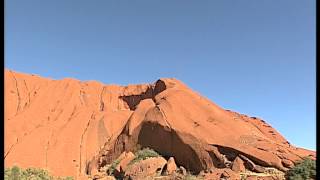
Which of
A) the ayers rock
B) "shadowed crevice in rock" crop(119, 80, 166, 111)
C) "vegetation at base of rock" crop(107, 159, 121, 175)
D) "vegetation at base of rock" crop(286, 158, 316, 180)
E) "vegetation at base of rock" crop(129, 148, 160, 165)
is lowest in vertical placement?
"vegetation at base of rock" crop(286, 158, 316, 180)

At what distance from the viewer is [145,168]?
95.5 feet

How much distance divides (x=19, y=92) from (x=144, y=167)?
25.3m

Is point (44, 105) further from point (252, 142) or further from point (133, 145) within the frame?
point (252, 142)

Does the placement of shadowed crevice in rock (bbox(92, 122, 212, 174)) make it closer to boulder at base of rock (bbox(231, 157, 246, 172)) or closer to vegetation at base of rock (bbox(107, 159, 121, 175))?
vegetation at base of rock (bbox(107, 159, 121, 175))

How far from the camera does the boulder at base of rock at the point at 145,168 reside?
2878cm

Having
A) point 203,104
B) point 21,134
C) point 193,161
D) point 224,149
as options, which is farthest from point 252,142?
point 21,134

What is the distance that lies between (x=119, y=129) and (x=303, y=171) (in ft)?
72.6

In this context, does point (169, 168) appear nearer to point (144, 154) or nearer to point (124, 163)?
point (144, 154)

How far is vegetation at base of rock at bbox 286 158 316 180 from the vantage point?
74.0 feet

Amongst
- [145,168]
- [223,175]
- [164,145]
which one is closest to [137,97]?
[164,145]

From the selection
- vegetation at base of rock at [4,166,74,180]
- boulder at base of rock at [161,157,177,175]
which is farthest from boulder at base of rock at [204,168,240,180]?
vegetation at base of rock at [4,166,74,180]

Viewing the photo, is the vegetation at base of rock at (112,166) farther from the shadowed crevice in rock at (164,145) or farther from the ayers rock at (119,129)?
the ayers rock at (119,129)

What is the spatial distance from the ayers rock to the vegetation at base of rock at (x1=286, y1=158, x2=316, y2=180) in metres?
2.07

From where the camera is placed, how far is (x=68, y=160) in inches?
1537
